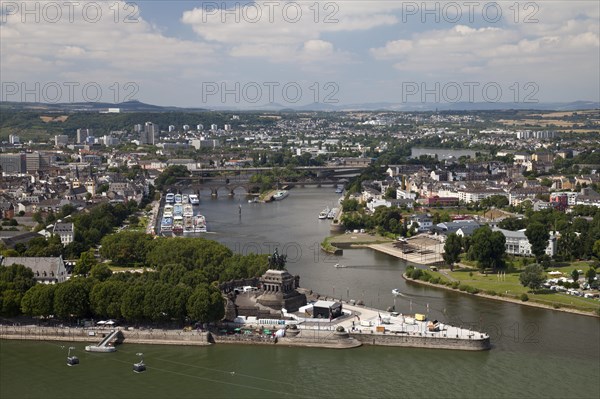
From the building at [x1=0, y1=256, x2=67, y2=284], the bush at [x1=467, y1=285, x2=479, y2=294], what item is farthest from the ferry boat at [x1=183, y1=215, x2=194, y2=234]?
the bush at [x1=467, y1=285, x2=479, y2=294]

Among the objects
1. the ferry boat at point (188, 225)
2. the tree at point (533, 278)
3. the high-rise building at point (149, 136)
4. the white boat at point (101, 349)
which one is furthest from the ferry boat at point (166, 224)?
the high-rise building at point (149, 136)

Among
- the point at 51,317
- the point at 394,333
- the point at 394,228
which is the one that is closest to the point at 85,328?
the point at 51,317

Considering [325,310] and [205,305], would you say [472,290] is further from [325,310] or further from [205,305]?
[205,305]

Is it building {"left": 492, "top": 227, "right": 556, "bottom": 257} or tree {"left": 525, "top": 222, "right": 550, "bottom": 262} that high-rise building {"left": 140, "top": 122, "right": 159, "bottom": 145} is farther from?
tree {"left": 525, "top": 222, "right": 550, "bottom": 262}

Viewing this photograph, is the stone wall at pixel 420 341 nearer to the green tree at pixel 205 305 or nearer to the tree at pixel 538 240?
the green tree at pixel 205 305

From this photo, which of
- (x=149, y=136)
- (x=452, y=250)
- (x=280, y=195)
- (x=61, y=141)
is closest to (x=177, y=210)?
(x=280, y=195)

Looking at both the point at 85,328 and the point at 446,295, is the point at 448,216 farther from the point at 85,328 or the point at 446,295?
the point at 85,328

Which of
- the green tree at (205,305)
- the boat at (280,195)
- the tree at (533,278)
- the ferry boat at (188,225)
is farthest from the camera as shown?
the boat at (280,195)
